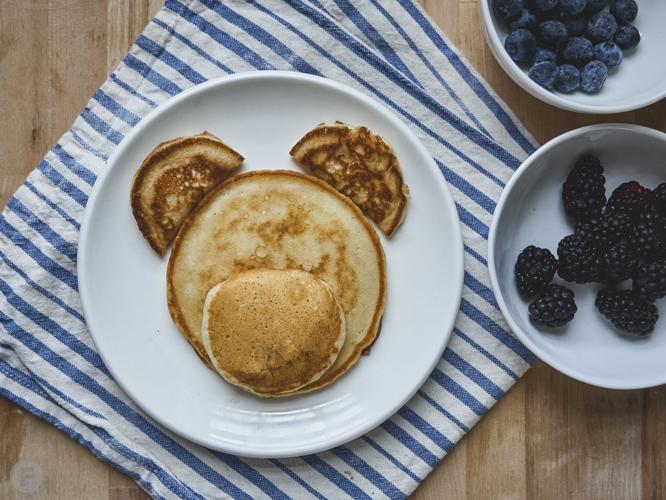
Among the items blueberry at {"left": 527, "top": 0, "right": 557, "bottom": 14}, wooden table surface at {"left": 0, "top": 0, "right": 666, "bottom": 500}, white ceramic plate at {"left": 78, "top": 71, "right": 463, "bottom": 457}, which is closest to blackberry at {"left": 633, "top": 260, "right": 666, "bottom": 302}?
wooden table surface at {"left": 0, "top": 0, "right": 666, "bottom": 500}

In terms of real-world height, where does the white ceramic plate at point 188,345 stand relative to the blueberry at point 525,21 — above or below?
below

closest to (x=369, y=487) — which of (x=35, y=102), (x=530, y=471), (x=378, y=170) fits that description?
(x=530, y=471)

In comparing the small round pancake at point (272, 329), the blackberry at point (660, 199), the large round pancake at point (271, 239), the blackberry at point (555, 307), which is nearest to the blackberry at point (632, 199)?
the blackberry at point (660, 199)

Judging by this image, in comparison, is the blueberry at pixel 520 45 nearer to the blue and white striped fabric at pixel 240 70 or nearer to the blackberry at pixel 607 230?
the blue and white striped fabric at pixel 240 70

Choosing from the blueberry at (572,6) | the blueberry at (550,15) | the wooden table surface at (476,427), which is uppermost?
the blueberry at (572,6)

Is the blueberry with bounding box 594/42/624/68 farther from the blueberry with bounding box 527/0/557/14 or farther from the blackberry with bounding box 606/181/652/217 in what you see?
the blackberry with bounding box 606/181/652/217

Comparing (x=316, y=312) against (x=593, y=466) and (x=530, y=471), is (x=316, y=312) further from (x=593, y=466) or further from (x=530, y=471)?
(x=593, y=466)
